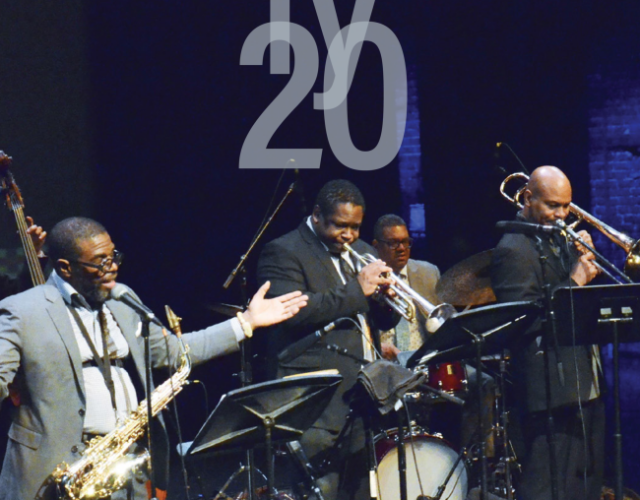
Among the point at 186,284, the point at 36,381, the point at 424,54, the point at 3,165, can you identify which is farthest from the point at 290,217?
the point at 36,381

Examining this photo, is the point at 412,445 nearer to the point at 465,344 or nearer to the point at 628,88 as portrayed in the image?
the point at 465,344

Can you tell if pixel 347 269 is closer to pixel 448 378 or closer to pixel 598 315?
pixel 448 378

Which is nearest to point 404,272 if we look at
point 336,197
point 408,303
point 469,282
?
point 469,282

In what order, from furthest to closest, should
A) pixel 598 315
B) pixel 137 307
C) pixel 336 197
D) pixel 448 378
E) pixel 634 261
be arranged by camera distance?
1. pixel 448 378
2. pixel 634 261
3. pixel 336 197
4. pixel 598 315
5. pixel 137 307

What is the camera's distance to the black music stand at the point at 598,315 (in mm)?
4219

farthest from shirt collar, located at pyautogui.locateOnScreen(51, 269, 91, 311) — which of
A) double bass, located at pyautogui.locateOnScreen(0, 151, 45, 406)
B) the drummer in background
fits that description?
the drummer in background

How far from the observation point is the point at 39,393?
3.62 metres

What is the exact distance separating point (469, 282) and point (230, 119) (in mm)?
2359

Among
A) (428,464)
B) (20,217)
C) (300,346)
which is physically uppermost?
(20,217)

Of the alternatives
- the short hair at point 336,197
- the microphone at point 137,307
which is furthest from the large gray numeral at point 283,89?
the microphone at point 137,307

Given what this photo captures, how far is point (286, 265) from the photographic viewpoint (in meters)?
4.63

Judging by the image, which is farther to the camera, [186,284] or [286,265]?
[186,284]

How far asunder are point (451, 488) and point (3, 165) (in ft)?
10.7

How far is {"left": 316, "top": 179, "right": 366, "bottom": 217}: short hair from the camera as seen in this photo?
462 cm
